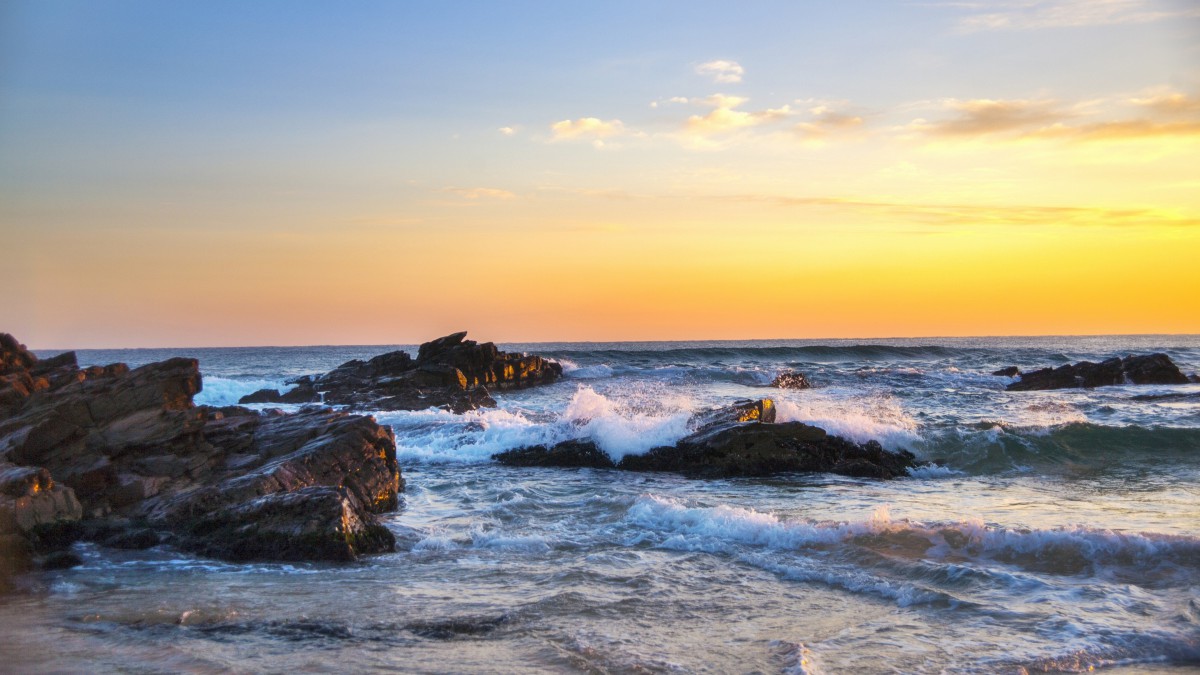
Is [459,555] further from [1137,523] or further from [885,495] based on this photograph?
[1137,523]

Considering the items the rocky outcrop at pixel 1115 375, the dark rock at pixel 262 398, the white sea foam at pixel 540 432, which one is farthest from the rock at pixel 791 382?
the dark rock at pixel 262 398

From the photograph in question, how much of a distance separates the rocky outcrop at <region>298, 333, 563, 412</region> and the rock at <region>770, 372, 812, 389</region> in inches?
482

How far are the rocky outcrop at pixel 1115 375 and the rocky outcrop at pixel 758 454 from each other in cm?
2206

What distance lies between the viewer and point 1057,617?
7.45 meters

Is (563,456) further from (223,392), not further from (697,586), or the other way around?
(223,392)

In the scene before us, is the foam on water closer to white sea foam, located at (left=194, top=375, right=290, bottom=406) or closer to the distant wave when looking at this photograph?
white sea foam, located at (left=194, top=375, right=290, bottom=406)

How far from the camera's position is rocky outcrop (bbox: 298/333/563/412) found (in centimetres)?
3005

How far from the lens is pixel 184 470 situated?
1172 cm

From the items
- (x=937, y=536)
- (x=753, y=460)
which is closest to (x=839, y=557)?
(x=937, y=536)

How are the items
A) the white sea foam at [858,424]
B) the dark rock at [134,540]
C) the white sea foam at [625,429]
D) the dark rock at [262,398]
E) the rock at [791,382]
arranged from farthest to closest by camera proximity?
1. the rock at [791,382]
2. the dark rock at [262,398]
3. the white sea foam at [858,424]
4. the white sea foam at [625,429]
5. the dark rock at [134,540]

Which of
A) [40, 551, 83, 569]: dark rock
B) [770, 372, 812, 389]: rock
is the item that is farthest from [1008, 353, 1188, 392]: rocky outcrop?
[40, 551, 83, 569]: dark rock

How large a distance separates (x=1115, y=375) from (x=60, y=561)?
122 ft

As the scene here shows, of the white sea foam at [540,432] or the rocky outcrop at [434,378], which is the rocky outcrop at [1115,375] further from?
the rocky outcrop at [434,378]

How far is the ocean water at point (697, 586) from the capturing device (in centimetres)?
660
